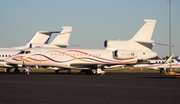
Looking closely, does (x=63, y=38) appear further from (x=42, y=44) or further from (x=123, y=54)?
(x=123, y=54)

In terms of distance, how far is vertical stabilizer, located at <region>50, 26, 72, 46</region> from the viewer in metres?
67.6

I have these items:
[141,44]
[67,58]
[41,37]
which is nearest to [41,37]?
[41,37]

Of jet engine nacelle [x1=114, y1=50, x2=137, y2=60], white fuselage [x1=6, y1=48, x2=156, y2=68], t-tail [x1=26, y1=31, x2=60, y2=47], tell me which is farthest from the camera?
t-tail [x1=26, y1=31, x2=60, y2=47]

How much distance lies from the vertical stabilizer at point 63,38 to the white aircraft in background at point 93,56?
68.9 feet

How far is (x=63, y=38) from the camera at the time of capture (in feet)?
225

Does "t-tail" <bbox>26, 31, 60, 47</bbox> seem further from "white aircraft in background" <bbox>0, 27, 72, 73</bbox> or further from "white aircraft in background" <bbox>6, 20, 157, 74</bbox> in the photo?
"white aircraft in background" <bbox>6, 20, 157, 74</bbox>

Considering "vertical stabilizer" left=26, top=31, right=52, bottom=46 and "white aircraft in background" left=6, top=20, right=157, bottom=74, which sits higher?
"vertical stabilizer" left=26, top=31, right=52, bottom=46

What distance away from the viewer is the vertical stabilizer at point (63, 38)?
67.6 m

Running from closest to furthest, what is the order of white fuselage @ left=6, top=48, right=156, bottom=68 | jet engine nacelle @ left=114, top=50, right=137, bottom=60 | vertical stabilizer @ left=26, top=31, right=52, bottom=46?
white fuselage @ left=6, top=48, right=156, bottom=68 → jet engine nacelle @ left=114, top=50, right=137, bottom=60 → vertical stabilizer @ left=26, top=31, right=52, bottom=46

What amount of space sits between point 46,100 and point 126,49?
3349cm

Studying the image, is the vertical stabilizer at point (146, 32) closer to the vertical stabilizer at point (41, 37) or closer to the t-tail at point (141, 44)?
the t-tail at point (141, 44)

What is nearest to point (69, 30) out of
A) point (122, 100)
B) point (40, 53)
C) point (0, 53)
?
point (0, 53)

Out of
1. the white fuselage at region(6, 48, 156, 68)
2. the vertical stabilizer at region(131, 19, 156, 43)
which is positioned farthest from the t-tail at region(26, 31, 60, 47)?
the vertical stabilizer at region(131, 19, 156, 43)

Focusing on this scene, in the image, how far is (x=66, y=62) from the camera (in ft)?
148
